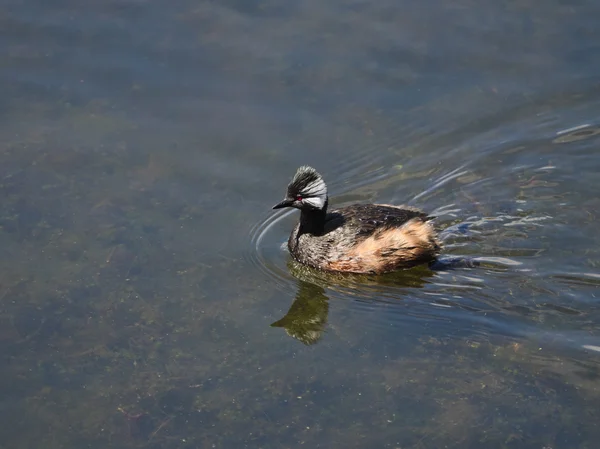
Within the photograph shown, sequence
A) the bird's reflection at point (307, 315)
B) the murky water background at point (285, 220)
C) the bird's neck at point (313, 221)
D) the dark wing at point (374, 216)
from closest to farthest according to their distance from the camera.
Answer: the murky water background at point (285, 220), the bird's reflection at point (307, 315), the dark wing at point (374, 216), the bird's neck at point (313, 221)

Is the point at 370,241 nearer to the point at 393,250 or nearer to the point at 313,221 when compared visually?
the point at 393,250

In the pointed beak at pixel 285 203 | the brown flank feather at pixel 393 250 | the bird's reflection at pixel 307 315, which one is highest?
the pointed beak at pixel 285 203

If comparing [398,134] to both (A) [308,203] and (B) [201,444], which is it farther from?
(B) [201,444]

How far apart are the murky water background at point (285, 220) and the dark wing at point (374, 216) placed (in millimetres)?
482

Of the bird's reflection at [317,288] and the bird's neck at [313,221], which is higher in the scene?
the bird's neck at [313,221]

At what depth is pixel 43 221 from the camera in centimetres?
978

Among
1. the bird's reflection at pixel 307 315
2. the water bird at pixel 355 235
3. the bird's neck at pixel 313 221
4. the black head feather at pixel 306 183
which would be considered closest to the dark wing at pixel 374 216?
the water bird at pixel 355 235

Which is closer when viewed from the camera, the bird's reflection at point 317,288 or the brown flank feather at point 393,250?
the bird's reflection at point 317,288

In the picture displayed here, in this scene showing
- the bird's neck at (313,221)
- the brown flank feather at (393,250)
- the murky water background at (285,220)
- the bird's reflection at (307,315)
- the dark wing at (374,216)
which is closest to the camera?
the murky water background at (285,220)

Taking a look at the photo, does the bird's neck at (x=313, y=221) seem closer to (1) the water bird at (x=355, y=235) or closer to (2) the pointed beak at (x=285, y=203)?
(1) the water bird at (x=355, y=235)

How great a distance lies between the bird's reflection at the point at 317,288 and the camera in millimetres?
8688

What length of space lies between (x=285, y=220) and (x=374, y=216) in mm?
1174

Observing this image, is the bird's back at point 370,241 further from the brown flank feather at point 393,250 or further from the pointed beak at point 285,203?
the pointed beak at point 285,203

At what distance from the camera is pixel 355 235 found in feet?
31.7
